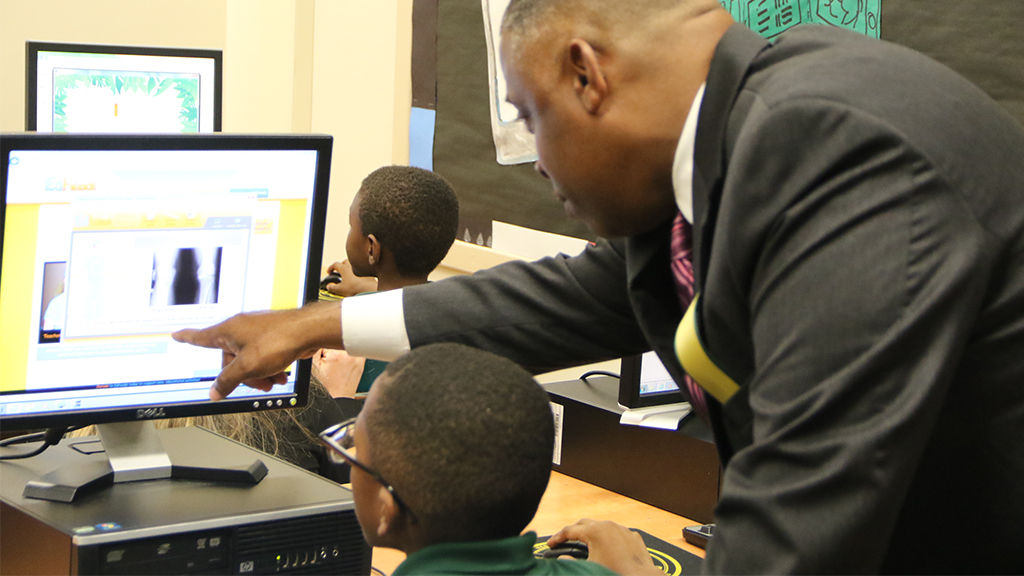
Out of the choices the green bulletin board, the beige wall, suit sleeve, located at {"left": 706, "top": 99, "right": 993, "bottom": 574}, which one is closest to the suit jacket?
suit sleeve, located at {"left": 706, "top": 99, "right": 993, "bottom": 574}

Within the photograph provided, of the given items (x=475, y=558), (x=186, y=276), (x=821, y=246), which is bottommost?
(x=475, y=558)

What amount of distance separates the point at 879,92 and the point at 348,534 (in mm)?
732

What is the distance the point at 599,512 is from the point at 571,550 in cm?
39

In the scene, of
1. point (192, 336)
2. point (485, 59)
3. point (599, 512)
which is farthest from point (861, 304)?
point (485, 59)

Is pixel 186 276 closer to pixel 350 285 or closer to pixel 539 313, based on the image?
pixel 539 313

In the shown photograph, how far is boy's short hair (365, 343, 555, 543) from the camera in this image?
0.86m

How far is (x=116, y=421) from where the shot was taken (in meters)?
1.11

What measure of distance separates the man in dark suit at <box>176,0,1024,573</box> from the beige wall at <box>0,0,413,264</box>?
7.70 feet

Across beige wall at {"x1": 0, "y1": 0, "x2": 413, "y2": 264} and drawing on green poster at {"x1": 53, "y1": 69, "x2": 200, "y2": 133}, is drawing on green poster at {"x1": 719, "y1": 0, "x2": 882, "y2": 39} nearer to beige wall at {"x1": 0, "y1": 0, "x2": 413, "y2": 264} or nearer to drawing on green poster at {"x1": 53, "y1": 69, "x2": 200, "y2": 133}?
beige wall at {"x1": 0, "y1": 0, "x2": 413, "y2": 264}

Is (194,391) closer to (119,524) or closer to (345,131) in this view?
(119,524)

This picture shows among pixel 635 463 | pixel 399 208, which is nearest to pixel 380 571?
pixel 635 463

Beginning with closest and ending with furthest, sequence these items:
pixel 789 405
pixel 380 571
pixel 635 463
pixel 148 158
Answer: pixel 789 405
pixel 148 158
pixel 380 571
pixel 635 463

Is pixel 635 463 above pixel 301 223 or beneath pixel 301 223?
beneath

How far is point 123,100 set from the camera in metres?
2.74
